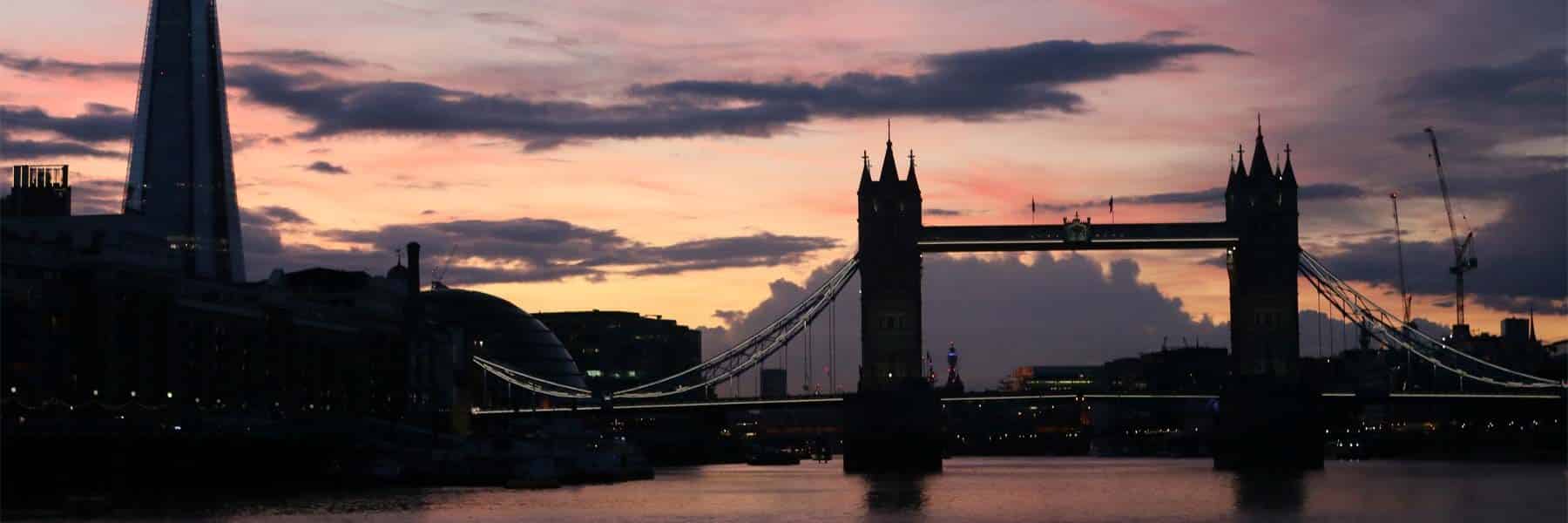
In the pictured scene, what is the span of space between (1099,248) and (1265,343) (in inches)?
664

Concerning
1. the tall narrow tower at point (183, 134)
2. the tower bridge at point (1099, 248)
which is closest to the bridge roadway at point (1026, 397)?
the tower bridge at point (1099, 248)

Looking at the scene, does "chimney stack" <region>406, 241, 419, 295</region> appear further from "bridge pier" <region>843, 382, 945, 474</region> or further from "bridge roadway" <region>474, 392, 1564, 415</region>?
"bridge pier" <region>843, 382, 945, 474</region>

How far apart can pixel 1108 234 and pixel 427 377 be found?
5908 cm

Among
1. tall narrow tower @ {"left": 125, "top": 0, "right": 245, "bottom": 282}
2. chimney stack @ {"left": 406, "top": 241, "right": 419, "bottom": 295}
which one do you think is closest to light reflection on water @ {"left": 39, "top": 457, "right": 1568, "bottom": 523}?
chimney stack @ {"left": 406, "top": 241, "right": 419, "bottom": 295}

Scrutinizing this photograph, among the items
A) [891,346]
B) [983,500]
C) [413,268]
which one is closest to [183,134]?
[413,268]

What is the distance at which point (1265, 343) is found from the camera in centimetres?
17425

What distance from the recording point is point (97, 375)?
130625 mm

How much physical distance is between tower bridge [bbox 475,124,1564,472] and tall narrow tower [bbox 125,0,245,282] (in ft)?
114

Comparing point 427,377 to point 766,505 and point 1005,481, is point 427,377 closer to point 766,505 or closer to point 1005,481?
point 1005,481

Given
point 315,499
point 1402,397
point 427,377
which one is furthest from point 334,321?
point 1402,397

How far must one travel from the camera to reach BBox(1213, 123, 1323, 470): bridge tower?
170m

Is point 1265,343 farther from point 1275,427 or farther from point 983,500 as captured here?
point 983,500

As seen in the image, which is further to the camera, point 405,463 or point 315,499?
point 405,463

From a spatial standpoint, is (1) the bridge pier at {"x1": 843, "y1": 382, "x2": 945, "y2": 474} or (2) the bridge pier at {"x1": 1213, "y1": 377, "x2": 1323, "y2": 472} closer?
(1) the bridge pier at {"x1": 843, "y1": 382, "x2": 945, "y2": 474}
